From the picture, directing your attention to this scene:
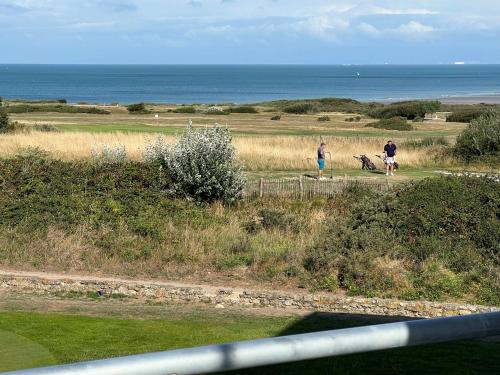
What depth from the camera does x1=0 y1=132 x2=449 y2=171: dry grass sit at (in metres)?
39.4

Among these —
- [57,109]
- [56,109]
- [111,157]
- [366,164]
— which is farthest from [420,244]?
[56,109]

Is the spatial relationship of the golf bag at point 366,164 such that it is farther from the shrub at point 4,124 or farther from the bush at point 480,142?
the shrub at point 4,124

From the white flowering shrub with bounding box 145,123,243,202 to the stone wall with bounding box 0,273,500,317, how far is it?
9.49 m

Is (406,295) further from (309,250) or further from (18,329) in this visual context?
(18,329)

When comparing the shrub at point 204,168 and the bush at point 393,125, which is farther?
the bush at point 393,125

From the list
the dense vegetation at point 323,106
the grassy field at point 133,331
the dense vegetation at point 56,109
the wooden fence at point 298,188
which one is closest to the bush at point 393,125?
the dense vegetation at point 323,106

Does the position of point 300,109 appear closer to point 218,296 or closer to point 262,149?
point 262,149

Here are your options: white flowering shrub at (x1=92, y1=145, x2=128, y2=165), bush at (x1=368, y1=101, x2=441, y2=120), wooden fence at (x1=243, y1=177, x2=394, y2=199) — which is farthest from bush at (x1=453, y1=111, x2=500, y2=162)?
bush at (x1=368, y1=101, x2=441, y2=120)

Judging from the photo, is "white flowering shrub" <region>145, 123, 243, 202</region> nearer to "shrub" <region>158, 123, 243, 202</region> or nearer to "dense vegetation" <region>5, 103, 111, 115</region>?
"shrub" <region>158, 123, 243, 202</region>

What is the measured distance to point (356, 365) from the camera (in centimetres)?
756

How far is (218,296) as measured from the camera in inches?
723

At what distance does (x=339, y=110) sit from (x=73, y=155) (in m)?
74.5

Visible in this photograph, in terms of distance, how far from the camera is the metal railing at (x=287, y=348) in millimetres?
2162

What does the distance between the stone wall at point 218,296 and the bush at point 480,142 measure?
25.7 meters
